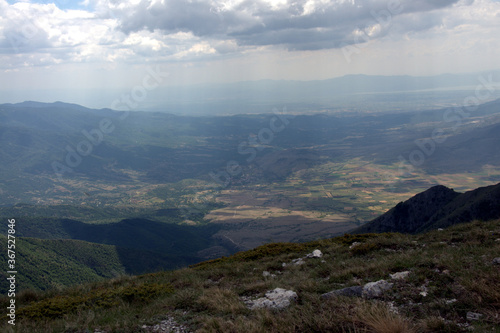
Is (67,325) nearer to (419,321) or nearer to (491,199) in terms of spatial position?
(419,321)

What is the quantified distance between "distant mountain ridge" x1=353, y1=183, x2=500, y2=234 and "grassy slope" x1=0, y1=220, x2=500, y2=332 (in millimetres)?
27095

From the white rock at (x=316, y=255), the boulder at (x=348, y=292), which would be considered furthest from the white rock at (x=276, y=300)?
the white rock at (x=316, y=255)

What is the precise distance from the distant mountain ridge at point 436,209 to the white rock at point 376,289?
34.6 m

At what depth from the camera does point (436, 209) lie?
163ft

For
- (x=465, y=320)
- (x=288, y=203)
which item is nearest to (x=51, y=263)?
(x=465, y=320)

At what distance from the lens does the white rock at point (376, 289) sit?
→ 7596 mm

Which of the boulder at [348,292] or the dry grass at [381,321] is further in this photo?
the boulder at [348,292]

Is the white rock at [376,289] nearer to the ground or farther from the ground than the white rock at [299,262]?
farther from the ground

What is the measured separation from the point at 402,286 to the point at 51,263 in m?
76.5

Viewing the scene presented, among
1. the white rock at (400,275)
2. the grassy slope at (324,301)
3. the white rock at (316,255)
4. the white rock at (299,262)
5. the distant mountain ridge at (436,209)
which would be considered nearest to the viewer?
the grassy slope at (324,301)

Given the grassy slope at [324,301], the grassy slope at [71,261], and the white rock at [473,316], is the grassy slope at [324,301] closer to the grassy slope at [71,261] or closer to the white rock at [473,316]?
the white rock at [473,316]

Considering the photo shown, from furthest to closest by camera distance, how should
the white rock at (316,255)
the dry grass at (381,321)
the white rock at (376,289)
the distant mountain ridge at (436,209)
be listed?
the distant mountain ridge at (436,209), the white rock at (316,255), the white rock at (376,289), the dry grass at (381,321)

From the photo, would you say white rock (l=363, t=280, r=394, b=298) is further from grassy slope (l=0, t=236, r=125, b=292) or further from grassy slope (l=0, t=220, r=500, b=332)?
grassy slope (l=0, t=236, r=125, b=292)

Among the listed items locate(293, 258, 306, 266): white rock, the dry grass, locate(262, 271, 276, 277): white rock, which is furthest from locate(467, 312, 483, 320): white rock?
locate(293, 258, 306, 266): white rock
